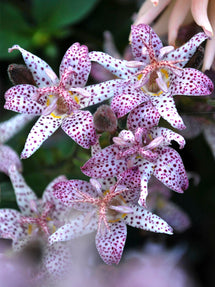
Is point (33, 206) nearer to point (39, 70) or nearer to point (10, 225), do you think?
point (10, 225)

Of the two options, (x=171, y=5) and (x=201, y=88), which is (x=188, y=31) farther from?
(x=201, y=88)

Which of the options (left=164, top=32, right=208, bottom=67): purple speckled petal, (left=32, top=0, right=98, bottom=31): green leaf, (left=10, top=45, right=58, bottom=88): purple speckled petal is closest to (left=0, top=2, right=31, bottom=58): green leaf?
(left=32, top=0, right=98, bottom=31): green leaf

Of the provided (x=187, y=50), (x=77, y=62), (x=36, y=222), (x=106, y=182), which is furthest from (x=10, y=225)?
(x=187, y=50)

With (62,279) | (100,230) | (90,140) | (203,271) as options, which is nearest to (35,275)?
(62,279)

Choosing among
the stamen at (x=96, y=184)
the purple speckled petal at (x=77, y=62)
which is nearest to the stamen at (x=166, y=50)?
the purple speckled petal at (x=77, y=62)

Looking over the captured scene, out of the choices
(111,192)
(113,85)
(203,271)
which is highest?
(113,85)

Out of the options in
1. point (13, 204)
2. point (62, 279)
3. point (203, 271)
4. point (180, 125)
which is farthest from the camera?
point (203, 271)
